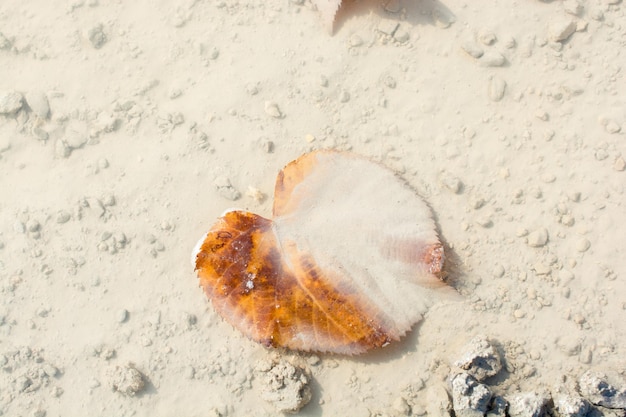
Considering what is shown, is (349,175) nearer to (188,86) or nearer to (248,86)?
(248,86)

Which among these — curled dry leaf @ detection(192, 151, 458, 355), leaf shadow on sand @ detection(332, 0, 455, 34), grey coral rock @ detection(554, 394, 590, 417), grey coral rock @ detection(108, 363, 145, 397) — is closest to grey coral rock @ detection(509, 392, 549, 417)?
grey coral rock @ detection(554, 394, 590, 417)

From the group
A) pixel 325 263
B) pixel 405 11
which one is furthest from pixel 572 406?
pixel 405 11

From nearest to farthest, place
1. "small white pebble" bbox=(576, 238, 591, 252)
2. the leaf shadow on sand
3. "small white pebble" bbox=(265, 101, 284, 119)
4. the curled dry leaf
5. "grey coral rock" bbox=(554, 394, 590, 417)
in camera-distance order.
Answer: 1. "grey coral rock" bbox=(554, 394, 590, 417)
2. the curled dry leaf
3. "small white pebble" bbox=(576, 238, 591, 252)
4. "small white pebble" bbox=(265, 101, 284, 119)
5. the leaf shadow on sand

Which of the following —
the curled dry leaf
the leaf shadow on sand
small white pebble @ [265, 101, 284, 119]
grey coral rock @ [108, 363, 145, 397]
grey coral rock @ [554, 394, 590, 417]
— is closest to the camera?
grey coral rock @ [554, 394, 590, 417]

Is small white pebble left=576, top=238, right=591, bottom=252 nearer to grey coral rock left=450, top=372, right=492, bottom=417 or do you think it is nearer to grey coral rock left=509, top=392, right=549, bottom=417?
grey coral rock left=509, top=392, right=549, bottom=417

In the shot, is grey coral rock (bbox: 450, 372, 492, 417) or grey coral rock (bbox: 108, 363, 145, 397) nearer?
grey coral rock (bbox: 450, 372, 492, 417)

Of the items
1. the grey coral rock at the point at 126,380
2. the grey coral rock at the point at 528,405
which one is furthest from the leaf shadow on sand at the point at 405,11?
the grey coral rock at the point at 126,380
